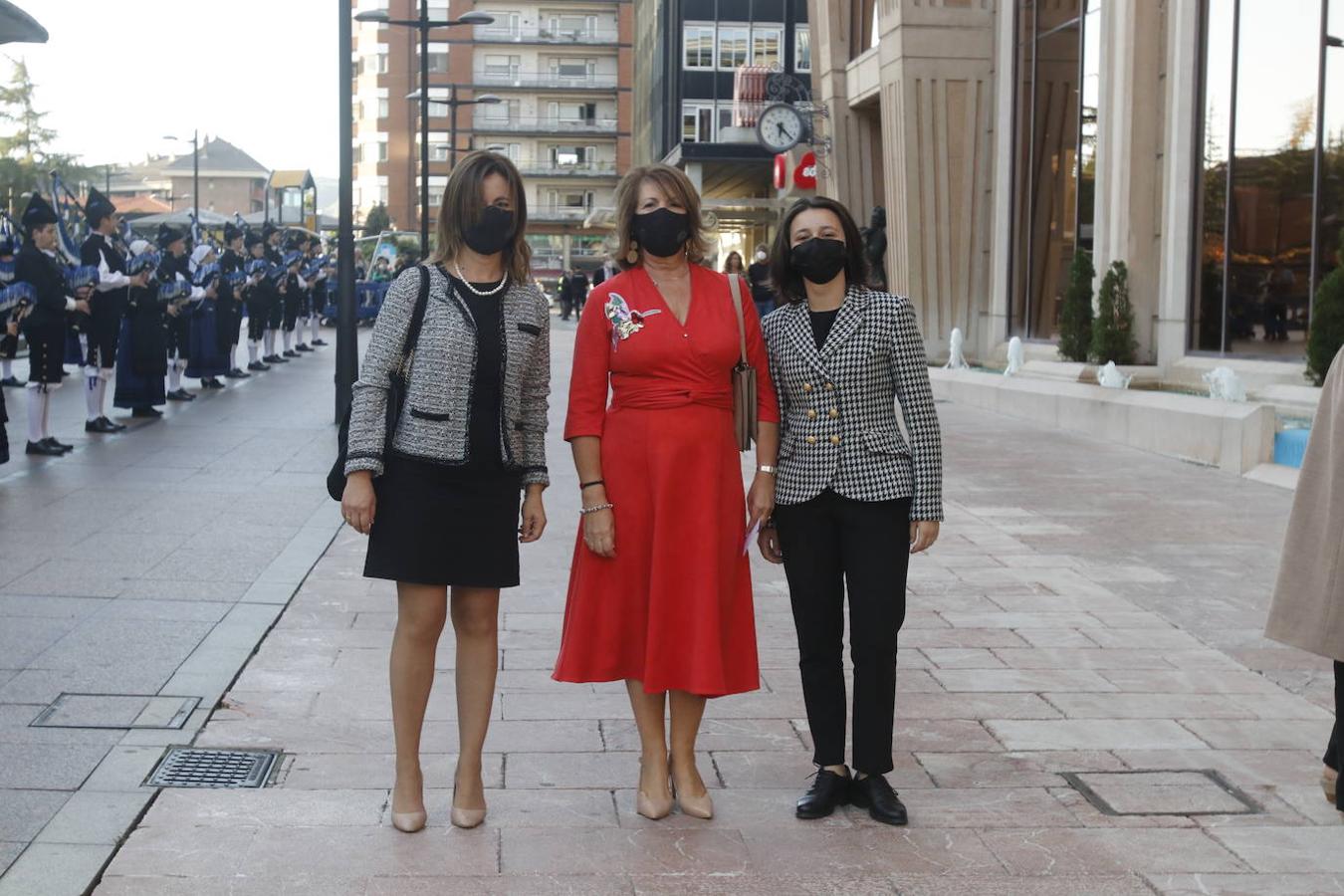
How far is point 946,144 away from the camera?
91.4 feet

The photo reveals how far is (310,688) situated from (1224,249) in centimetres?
1501

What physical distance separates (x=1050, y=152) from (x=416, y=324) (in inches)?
855

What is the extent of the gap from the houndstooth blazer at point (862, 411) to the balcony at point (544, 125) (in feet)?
331

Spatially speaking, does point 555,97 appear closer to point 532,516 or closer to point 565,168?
point 565,168

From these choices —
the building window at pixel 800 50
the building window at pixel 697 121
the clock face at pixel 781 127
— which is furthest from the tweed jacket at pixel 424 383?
the building window at pixel 697 121

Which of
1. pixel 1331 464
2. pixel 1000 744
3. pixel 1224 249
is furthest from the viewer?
pixel 1224 249

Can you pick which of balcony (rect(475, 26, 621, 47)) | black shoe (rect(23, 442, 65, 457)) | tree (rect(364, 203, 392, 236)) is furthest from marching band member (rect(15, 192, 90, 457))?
tree (rect(364, 203, 392, 236))

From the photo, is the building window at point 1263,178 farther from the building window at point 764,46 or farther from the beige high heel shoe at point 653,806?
the building window at point 764,46

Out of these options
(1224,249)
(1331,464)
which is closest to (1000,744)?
(1331,464)

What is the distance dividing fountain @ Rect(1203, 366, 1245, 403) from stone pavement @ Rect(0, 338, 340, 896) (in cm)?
839

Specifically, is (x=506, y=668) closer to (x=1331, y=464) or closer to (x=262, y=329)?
(x=1331, y=464)

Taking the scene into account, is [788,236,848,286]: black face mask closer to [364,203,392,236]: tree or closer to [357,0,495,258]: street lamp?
[357,0,495,258]: street lamp

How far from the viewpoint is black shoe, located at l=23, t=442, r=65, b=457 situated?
14062 mm

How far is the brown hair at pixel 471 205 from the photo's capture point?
4.61 metres
